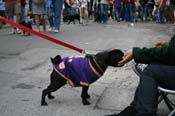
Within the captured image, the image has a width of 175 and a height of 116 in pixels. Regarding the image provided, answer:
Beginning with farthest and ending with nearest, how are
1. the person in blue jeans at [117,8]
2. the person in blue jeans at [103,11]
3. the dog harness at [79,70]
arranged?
the person in blue jeans at [117,8]
the person in blue jeans at [103,11]
the dog harness at [79,70]

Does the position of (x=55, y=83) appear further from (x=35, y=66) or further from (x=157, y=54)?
(x=35, y=66)

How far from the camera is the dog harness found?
5.22 m

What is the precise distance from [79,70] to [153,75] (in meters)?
1.33

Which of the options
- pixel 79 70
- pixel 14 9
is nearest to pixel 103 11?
pixel 14 9

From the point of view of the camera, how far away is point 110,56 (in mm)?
5129

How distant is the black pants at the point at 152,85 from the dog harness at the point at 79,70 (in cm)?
109

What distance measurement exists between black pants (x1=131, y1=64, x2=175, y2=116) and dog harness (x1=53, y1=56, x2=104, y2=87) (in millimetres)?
1090

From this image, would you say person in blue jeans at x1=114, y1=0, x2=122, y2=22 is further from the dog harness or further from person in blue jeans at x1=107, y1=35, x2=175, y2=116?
person in blue jeans at x1=107, y1=35, x2=175, y2=116

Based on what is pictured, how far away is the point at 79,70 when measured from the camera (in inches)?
206

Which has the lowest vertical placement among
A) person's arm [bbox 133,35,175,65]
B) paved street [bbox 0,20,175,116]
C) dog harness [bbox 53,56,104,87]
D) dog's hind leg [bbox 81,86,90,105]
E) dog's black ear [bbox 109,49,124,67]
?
paved street [bbox 0,20,175,116]

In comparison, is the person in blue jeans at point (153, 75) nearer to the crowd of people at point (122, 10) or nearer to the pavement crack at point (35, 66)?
the pavement crack at point (35, 66)

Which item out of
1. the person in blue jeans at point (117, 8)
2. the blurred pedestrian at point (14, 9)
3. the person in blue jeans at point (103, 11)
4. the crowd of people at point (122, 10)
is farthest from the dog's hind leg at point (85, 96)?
the person in blue jeans at point (117, 8)

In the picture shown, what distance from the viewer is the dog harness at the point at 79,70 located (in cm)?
522

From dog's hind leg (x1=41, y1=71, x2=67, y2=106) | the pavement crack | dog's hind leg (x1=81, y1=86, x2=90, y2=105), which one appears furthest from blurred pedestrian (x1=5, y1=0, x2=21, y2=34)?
dog's hind leg (x1=81, y1=86, x2=90, y2=105)
